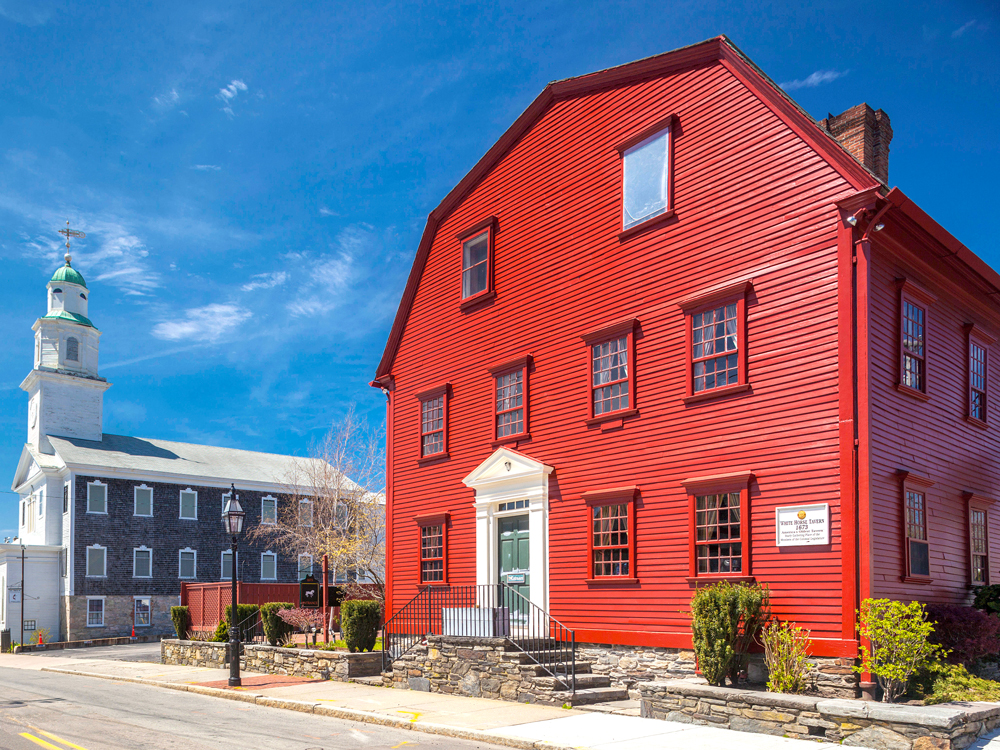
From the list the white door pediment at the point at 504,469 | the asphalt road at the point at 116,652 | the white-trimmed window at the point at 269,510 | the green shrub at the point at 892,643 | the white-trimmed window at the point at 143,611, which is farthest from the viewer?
the white-trimmed window at the point at 269,510

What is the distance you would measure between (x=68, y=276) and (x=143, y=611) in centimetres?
1914

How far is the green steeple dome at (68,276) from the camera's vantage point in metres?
46.6

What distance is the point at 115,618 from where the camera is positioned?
40812mm

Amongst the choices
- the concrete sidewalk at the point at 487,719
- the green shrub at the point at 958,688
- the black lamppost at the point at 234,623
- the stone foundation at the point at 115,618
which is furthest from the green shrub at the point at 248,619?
the stone foundation at the point at 115,618

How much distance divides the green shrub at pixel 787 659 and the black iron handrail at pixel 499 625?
2966 mm

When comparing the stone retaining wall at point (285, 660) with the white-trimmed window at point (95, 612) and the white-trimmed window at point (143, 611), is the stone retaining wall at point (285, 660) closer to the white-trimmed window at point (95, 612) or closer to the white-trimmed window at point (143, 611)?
the white-trimmed window at point (95, 612)

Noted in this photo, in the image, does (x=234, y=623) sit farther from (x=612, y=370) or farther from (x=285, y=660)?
(x=612, y=370)

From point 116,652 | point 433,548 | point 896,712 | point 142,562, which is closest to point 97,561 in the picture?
point 142,562

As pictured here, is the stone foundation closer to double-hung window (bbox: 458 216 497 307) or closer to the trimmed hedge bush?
double-hung window (bbox: 458 216 497 307)

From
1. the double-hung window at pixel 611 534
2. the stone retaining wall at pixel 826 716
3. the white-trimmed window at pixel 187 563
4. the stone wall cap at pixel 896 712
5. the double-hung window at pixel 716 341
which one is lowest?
the white-trimmed window at pixel 187 563

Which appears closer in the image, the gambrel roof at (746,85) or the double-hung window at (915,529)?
the gambrel roof at (746,85)

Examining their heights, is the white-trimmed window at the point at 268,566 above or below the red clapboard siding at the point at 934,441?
below

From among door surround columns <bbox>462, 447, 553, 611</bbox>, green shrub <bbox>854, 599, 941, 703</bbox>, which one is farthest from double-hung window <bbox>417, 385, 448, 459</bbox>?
green shrub <bbox>854, 599, 941, 703</bbox>

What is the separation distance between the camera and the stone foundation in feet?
129
